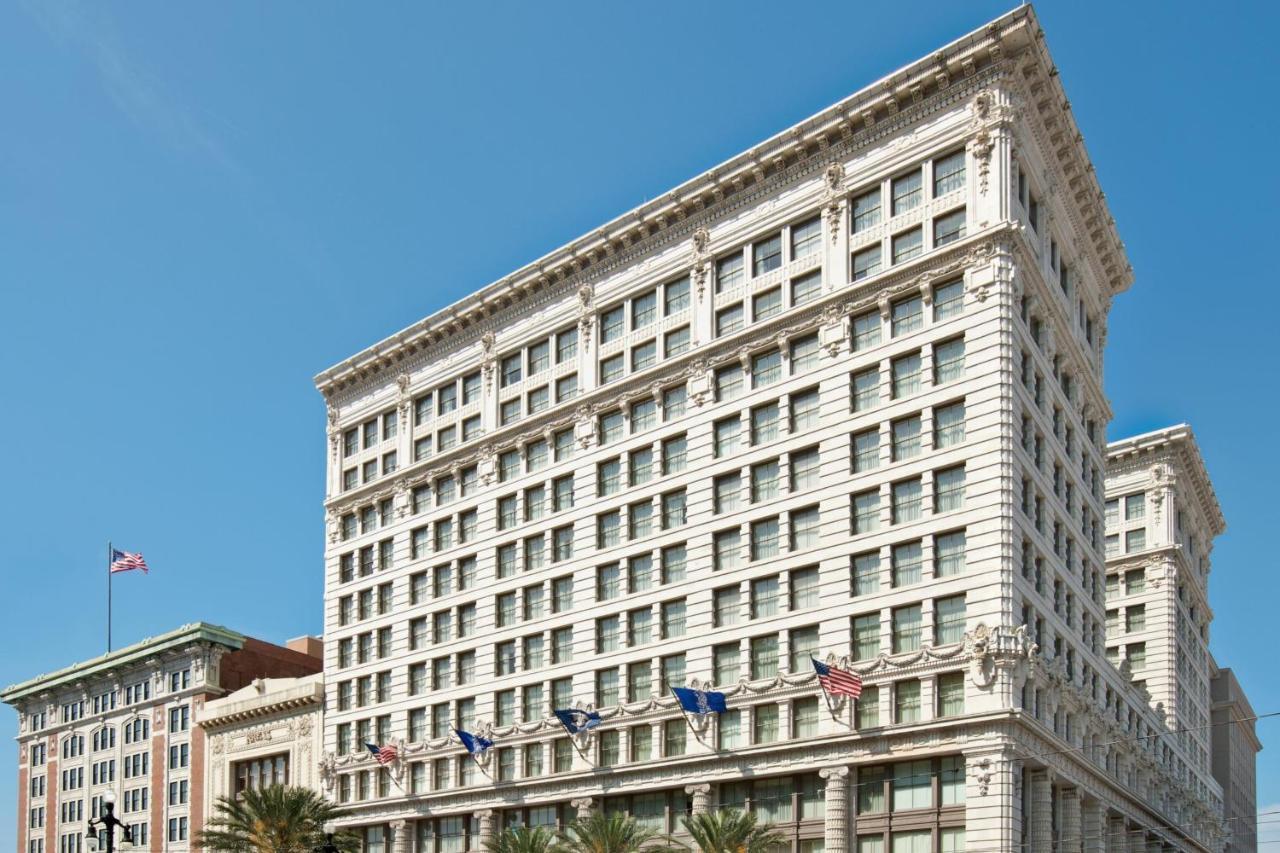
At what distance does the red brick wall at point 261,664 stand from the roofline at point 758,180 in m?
24.0

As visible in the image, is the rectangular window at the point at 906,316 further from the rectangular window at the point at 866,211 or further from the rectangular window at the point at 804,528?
the rectangular window at the point at 804,528

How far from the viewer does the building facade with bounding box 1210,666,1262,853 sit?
12400 cm

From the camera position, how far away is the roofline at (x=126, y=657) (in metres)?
103

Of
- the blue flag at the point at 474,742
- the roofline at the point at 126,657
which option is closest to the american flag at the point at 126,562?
the roofline at the point at 126,657

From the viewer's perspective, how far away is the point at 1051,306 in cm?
6769

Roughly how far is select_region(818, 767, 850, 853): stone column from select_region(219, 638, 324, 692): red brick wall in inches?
2177

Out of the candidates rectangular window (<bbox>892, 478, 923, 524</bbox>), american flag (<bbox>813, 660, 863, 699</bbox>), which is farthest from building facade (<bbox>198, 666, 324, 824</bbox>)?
rectangular window (<bbox>892, 478, 923, 524</bbox>)

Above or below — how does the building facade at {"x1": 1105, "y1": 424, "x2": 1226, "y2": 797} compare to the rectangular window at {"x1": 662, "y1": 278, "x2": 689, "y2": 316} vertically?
below

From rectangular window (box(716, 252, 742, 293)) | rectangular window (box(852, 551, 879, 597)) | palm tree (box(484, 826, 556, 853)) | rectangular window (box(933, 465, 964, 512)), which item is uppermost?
rectangular window (box(716, 252, 742, 293))

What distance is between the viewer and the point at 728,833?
186 feet

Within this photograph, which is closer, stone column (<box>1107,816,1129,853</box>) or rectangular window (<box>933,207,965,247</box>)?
rectangular window (<box>933,207,965,247</box>)

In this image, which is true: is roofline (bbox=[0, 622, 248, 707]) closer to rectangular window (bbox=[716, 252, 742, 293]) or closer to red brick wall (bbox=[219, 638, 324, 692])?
red brick wall (bbox=[219, 638, 324, 692])

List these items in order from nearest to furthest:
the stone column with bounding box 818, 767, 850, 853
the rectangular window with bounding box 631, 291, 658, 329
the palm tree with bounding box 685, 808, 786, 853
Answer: the palm tree with bounding box 685, 808, 786, 853, the stone column with bounding box 818, 767, 850, 853, the rectangular window with bounding box 631, 291, 658, 329

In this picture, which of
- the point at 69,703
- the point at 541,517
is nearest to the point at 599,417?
the point at 541,517
